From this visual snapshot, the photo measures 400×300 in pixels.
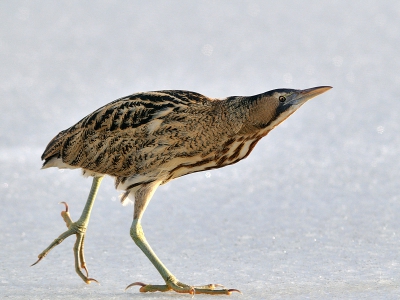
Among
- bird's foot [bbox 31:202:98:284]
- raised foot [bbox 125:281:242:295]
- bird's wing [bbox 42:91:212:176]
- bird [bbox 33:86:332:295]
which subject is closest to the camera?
raised foot [bbox 125:281:242:295]

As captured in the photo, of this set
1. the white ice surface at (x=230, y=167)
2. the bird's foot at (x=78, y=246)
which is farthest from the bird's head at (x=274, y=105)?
the bird's foot at (x=78, y=246)

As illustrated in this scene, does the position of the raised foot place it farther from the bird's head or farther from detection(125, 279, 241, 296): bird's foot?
the bird's head

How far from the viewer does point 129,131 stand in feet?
10.7

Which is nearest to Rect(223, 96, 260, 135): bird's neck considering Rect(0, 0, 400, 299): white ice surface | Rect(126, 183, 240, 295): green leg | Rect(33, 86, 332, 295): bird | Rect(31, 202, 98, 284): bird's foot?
Rect(33, 86, 332, 295): bird

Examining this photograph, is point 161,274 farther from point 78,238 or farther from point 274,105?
point 274,105

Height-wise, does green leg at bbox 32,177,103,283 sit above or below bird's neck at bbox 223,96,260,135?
below

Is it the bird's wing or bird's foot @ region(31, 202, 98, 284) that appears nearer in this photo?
the bird's wing

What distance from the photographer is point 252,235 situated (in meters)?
3.84

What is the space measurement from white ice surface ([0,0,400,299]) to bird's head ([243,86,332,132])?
0.62 metres

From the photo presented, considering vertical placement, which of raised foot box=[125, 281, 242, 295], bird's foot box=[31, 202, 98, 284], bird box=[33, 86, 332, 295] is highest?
bird box=[33, 86, 332, 295]

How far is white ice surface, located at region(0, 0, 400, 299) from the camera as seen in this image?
11.0 feet

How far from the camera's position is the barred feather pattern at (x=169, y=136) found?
3.14 metres

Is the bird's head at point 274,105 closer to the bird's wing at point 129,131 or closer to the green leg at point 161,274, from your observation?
the bird's wing at point 129,131

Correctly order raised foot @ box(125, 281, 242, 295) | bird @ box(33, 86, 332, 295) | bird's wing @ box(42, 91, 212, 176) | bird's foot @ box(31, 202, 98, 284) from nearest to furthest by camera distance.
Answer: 1. raised foot @ box(125, 281, 242, 295)
2. bird @ box(33, 86, 332, 295)
3. bird's wing @ box(42, 91, 212, 176)
4. bird's foot @ box(31, 202, 98, 284)
